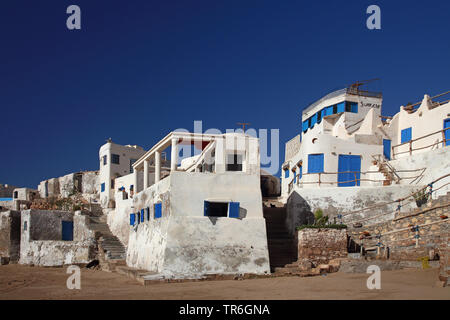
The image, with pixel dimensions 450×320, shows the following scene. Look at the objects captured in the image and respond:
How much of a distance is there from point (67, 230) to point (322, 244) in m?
17.9

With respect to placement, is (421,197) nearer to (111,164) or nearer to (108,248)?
(108,248)

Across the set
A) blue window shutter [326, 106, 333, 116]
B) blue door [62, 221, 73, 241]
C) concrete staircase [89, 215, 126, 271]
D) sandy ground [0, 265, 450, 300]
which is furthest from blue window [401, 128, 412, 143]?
blue door [62, 221, 73, 241]

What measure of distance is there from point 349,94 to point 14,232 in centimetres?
2444

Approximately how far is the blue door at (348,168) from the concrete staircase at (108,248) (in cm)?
1305

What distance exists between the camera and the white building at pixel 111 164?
44.3 meters

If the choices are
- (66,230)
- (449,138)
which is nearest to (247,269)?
(449,138)

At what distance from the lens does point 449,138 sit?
82.6 ft

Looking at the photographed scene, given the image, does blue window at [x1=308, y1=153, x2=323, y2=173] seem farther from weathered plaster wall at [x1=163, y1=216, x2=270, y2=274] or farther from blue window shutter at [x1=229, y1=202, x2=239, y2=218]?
blue window shutter at [x1=229, y1=202, x2=239, y2=218]

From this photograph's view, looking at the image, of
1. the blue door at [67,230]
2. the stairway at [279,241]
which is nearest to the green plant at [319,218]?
the stairway at [279,241]

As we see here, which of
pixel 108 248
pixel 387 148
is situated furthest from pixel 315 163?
pixel 108 248

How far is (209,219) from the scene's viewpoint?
62.6ft

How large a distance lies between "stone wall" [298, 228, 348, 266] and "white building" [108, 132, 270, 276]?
1808 millimetres

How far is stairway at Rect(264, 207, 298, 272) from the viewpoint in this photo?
2081cm

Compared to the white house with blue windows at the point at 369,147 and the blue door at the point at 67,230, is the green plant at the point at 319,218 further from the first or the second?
the blue door at the point at 67,230
